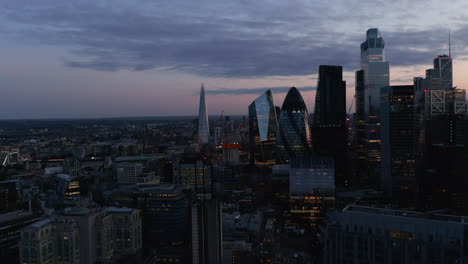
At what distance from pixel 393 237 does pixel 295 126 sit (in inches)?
2239

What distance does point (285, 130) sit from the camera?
7025cm

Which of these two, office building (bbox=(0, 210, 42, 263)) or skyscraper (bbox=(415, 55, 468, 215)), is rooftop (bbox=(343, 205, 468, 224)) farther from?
skyscraper (bbox=(415, 55, 468, 215))

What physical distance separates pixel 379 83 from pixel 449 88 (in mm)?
14764

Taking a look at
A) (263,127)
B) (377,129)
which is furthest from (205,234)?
(263,127)

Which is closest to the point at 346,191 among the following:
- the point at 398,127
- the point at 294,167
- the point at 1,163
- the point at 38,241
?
the point at 398,127

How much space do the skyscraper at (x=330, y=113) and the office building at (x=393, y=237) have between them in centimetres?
5156

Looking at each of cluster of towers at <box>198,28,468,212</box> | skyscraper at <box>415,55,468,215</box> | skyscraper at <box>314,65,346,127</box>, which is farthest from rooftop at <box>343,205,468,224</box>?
skyscraper at <box>314,65,346,127</box>

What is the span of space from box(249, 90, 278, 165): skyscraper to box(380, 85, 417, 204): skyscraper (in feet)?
89.1

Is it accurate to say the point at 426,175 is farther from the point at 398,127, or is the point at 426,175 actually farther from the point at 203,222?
the point at 203,222

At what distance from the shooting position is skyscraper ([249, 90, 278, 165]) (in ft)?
252

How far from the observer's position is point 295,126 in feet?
229

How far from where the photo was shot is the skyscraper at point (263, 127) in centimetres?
7669

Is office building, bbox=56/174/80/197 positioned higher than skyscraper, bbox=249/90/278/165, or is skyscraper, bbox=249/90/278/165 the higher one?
skyscraper, bbox=249/90/278/165

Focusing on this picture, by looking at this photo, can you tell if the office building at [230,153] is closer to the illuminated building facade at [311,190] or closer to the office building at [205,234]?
the illuminated building facade at [311,190]
